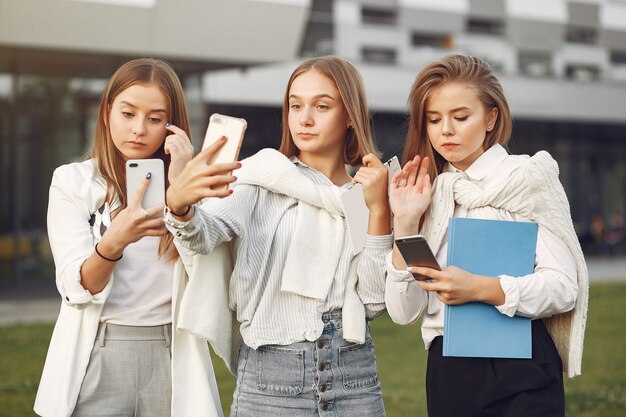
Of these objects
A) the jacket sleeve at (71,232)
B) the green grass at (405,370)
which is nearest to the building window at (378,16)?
the green grass at (405,370)

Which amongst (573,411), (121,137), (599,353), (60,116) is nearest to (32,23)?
(60,116)

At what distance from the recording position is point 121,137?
2889mm

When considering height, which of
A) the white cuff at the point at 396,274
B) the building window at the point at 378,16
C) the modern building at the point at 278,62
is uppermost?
the building window at the point at 378,16

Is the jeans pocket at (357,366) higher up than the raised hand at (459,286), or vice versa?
the raised hand at (459,286)

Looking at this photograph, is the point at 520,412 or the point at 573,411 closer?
the point at 520,412

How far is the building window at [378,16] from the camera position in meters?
19.1

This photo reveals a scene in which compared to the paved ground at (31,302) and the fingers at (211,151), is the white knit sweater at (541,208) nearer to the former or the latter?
the fingers at (211,151)

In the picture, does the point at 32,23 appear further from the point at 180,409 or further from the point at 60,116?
the point at 180,409

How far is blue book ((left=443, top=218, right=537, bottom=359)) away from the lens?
262 cm

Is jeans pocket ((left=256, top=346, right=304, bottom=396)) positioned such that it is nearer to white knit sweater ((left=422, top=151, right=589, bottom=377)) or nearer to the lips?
white knit sweater ((left=422, top=151, right=589, bottom=377))

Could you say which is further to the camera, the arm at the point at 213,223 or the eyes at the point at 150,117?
the eyes at the point at 150,117

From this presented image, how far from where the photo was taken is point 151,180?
2.61 m

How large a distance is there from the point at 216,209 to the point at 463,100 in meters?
0.81

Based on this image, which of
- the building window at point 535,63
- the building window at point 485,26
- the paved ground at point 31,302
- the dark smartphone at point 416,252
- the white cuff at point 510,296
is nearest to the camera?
the dark smartphone at point 416,252
